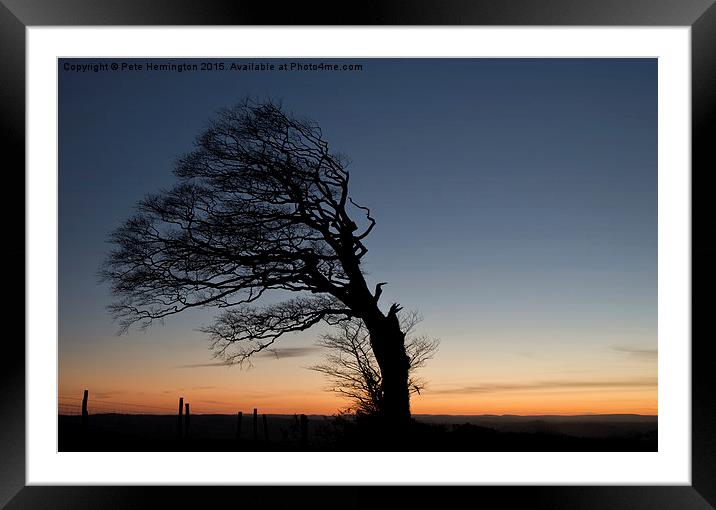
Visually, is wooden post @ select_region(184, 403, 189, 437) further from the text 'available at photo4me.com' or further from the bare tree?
the text 'available at photo4me.com'

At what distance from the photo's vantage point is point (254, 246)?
6047 millimetres

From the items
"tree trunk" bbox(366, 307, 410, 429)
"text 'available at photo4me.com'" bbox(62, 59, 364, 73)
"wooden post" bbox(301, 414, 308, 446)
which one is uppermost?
"text 'available at photo4me.com'" bbox(62, 59, 364, 73)

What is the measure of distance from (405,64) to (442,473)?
132 inches

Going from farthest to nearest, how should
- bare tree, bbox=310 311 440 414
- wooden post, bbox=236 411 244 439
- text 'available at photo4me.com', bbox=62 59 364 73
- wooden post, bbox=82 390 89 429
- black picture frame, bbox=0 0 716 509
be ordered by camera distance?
1. wooden post, bbox=236 411 244 439
2. wooden post, bbox=82 390 89 429
3. bare tree, bbox=310 311 440 414
4. text 'available at photo4me.com', bbox=62 59 364 73
5. black picture frame, bbox=0 0 716 509

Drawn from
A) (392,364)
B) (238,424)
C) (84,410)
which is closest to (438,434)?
(392,364)

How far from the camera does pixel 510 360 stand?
5.71 metres

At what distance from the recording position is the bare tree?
5832mm

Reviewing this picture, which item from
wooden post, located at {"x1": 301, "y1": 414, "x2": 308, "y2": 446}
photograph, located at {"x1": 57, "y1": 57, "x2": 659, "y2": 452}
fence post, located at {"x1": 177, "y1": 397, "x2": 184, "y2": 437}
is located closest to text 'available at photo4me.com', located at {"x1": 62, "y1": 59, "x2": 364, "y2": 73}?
photograph, located at {"x1": 57, "y1": 57, "x2": 659, "y2": 452}

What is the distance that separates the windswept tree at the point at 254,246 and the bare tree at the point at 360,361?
55mm

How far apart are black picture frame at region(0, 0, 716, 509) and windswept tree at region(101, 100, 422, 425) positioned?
2573 mm
